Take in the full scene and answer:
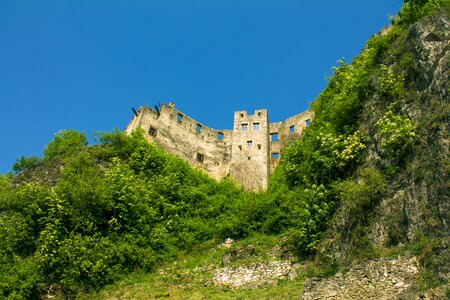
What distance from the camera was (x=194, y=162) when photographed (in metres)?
37.1

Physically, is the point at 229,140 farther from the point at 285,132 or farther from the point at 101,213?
the point at 101,213

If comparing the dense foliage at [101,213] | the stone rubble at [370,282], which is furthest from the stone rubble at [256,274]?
the dense foliage at [101,213]

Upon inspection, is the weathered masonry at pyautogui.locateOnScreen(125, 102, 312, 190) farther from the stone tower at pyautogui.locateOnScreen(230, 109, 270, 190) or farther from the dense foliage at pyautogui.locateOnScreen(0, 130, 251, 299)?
the dense foliage at pyautogui.locateOnScreen(0, 130, 251, 299)

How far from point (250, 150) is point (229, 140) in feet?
8.48

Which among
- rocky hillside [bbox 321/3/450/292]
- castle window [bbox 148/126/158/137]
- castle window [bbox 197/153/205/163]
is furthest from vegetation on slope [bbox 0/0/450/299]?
castle window [bbox 197/153/205/163]

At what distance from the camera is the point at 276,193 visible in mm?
28344

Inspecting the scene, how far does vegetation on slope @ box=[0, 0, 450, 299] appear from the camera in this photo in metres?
18.8

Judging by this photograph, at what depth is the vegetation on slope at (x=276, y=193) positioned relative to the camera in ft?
61.8

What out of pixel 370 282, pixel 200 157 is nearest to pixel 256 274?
pixel 370 282

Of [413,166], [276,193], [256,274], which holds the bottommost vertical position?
[256,274]

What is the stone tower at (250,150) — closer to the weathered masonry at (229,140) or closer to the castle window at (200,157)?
the weathered masonry at (229,140)

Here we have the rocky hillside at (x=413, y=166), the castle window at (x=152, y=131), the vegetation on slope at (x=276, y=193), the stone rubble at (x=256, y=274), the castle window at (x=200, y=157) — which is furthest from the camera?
the castle window at (x=200, y=157)

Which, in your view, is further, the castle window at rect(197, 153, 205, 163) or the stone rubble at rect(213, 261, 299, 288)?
the castle window at rect(197, 153, 205, 163)

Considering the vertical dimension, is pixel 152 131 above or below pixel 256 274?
above
